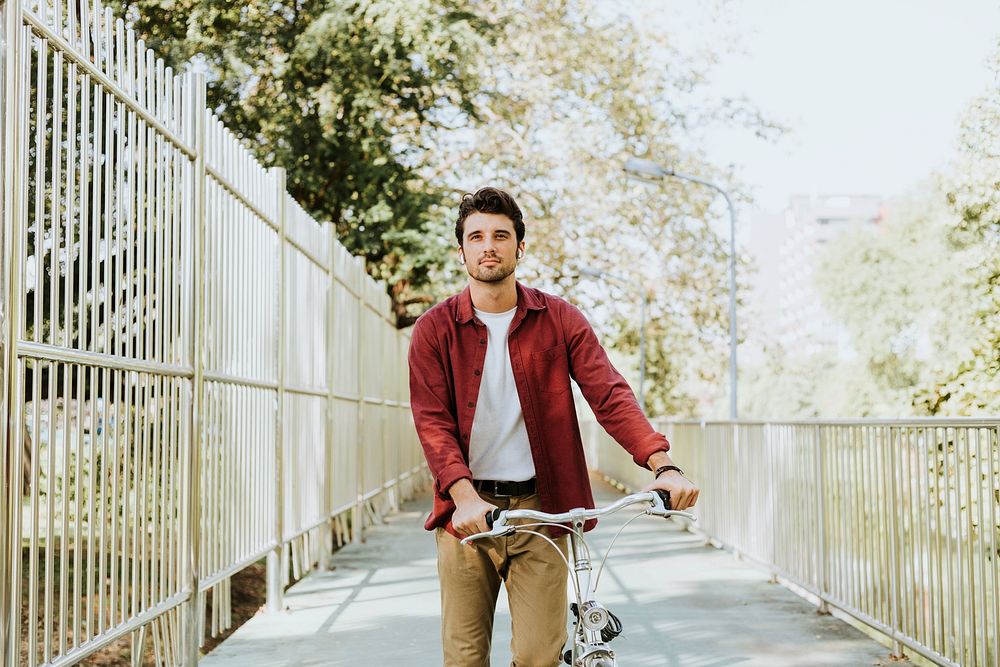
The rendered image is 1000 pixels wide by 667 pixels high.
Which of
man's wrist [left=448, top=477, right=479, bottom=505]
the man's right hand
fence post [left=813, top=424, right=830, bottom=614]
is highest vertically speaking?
man's wrist [left=448, top=477, right=479, bottom=505]

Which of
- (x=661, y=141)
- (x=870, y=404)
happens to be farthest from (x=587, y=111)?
(x=870, y=404)

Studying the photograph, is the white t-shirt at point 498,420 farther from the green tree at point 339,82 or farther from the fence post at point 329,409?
the green tree at point 339,82

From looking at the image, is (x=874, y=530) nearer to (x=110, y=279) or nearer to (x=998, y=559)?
(x=998, y=559)

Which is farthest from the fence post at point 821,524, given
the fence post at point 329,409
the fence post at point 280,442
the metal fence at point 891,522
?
the fence post at point 329,409

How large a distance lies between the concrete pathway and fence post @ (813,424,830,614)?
20 cm

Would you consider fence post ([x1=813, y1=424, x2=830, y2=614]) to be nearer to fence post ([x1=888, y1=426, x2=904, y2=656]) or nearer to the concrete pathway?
the concrete pathway

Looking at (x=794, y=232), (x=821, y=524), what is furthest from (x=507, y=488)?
(x=794, y=232)

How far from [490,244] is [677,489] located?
0.96m

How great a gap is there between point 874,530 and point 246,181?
4393mm

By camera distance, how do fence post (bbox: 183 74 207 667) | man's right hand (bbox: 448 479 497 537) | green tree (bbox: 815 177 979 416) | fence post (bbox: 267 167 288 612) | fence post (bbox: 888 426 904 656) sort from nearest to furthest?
man's right hand (bbox: 448 479 497 537), fence post (bbox: 183 74 207 667), fence post (bbox: 888 426 904 656), fence post (bbox: 267 167 288 612), green tree (bbox: 815 177 979 416)

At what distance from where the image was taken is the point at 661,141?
86.0 feet

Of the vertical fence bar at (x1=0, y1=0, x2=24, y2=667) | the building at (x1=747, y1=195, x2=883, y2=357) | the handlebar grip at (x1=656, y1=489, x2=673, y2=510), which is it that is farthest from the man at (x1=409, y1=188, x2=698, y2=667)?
the building at (x1=747, y1=195, x2=883, y2=357)

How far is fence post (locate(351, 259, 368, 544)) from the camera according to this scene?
1377 centimetres

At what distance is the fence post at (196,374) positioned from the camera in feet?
20.9
